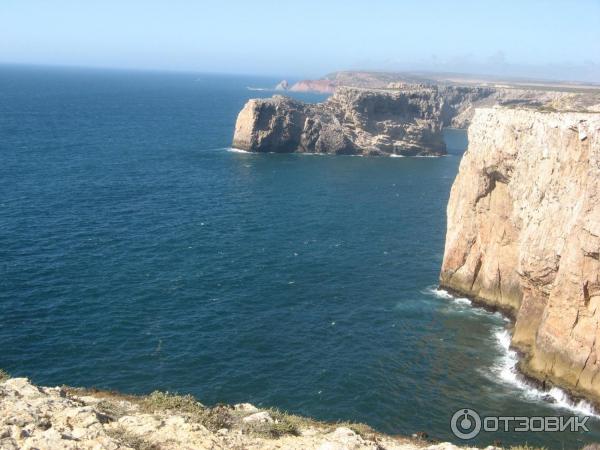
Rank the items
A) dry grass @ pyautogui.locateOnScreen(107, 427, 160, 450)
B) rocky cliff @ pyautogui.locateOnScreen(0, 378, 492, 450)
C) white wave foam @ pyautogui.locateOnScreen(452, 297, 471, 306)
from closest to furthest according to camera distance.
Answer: rocky cliff @ pyautogui.locateOnScreen(0, 378, 492, 450) → dry grass @ pyautogui.locateOnScreen(107, 427, 160, 450) → white wave foam @ pyautogui.locateOnScreen(452, 297, 471, 306)

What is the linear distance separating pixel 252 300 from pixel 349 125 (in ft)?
293

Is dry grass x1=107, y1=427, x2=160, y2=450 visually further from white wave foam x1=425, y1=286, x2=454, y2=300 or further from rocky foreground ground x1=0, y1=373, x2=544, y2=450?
white wave foam x1=425, y1=286, x2=454, y2=300

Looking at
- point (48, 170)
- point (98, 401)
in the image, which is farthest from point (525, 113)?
point (48, 170)

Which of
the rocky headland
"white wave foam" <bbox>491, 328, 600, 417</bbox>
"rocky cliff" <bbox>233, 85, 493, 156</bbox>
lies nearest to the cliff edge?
"white wave foam" <bbox>491, 328, 600, 417</bbox>

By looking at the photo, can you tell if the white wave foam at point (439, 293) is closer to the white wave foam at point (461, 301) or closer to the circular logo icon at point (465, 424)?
the white wave foam at point (461, 301)

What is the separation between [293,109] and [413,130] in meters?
28.8

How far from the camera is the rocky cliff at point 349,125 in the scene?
12875 centimetres

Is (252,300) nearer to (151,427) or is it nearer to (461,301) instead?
(461,301)

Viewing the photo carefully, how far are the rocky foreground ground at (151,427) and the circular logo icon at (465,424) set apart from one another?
11.1 metres

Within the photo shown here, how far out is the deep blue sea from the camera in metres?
40.4

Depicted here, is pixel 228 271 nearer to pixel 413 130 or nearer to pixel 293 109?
pixel 293 109

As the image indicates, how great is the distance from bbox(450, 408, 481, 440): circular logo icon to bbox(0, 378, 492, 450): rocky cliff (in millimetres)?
11129

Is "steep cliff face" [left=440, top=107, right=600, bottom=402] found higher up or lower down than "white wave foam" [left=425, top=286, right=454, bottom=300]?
higher up

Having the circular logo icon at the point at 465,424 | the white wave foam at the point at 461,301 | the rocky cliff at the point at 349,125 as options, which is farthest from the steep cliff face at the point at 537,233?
the rocky cliff at the point at 349,125
